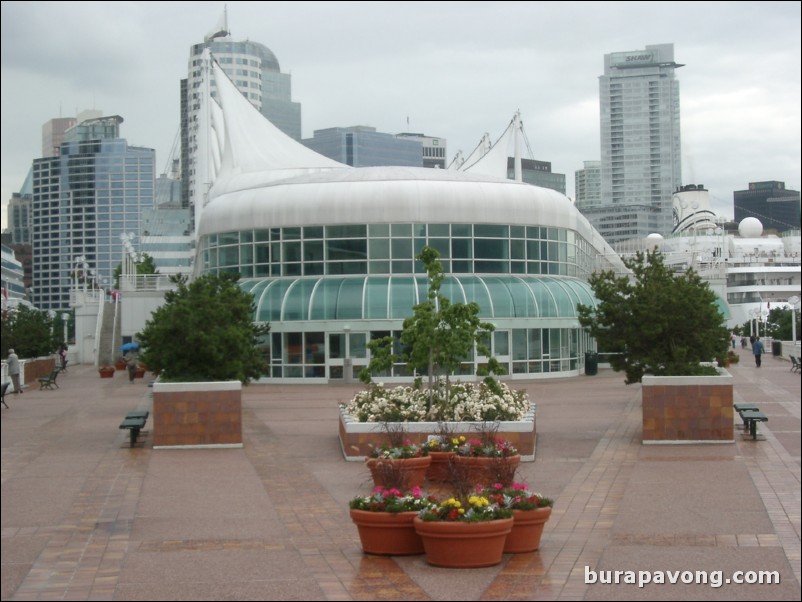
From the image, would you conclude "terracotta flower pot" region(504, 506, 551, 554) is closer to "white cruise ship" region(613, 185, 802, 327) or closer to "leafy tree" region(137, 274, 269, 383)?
"leafy tree" region(137, 274, 269, 383)

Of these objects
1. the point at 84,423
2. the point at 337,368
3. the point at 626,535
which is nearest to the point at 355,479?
the point at 626,535

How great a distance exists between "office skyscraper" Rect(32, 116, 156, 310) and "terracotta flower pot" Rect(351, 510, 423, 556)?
11019 cm

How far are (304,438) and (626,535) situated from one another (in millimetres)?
10808

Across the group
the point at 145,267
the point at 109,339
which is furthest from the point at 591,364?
the point at 145,267

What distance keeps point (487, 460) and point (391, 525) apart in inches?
158

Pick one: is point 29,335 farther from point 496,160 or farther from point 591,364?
point 496,160

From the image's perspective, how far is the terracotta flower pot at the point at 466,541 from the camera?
9.94 meters

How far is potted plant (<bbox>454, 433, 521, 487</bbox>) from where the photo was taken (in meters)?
12.4

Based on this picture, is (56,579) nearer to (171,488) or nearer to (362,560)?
(362,560)

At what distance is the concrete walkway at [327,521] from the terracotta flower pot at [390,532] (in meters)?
0.14

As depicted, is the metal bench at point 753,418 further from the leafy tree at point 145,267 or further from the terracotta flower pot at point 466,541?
the leafy tree at point 145,267

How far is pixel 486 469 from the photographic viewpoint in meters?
14.0

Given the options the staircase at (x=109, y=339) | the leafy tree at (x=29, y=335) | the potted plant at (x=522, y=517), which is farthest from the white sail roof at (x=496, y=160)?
the potted plant at (x=522, y=517)
